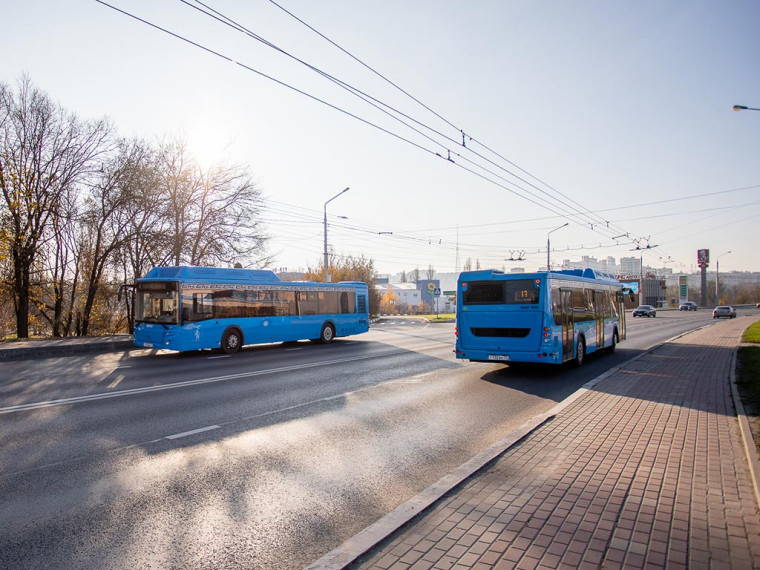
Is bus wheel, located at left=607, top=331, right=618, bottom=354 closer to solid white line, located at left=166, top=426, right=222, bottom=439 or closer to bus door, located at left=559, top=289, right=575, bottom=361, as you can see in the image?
bus door, located at left=559, top=289, right=575, bottom=361

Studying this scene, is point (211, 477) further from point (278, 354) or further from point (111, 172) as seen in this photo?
point (111, 172)

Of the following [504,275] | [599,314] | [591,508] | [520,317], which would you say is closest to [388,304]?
[599,314]

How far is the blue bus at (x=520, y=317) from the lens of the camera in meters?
11.4

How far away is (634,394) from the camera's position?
895 cm

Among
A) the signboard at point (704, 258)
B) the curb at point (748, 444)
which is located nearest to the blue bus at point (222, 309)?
the curb at point (748, 444)

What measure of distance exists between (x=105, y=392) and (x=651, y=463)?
9.16 m

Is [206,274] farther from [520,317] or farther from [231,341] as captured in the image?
[520,317]

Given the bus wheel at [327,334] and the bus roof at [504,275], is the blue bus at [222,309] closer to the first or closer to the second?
the bus wheel at [327,334]

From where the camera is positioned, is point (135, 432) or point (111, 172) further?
point (111, 172)

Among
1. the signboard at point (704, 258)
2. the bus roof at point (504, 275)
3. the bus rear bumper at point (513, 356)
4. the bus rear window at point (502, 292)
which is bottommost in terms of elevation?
the bus rear bumper at point (513, 356)

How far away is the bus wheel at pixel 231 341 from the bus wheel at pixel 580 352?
10874 mm

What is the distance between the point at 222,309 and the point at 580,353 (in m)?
11.2

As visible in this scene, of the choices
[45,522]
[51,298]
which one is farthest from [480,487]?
[51,298]

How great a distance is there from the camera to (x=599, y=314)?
15.6 m
